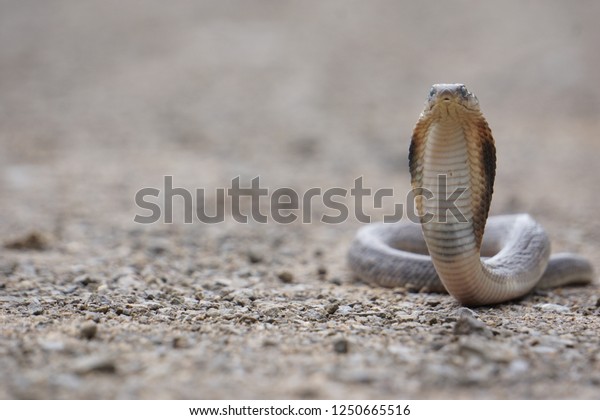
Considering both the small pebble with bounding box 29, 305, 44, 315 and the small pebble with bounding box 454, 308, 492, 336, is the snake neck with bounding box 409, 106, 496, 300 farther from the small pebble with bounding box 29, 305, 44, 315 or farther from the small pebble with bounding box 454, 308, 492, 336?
the small pebble with bounding box 29, 305, 44, 315

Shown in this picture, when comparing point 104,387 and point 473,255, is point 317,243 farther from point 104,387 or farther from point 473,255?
point 104,387

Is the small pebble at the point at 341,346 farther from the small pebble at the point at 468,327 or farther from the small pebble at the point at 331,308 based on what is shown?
the small pebble at the point at 331,308

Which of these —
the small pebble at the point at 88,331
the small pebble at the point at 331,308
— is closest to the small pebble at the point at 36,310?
the small pebble at the point at 88,331

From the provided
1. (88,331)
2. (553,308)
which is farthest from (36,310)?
(553,308)

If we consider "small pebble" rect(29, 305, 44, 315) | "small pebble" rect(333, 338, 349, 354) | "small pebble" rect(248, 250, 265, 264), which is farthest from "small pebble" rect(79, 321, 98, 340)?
"small pebble" rect(248, 250, 265, 264)

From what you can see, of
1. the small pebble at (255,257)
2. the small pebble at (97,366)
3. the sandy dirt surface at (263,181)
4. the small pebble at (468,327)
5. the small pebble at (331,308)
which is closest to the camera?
the small pebble at (97,366)

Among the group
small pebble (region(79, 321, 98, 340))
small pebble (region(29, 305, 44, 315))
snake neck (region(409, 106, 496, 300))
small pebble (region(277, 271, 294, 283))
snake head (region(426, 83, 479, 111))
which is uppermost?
snake head (region(426, 83, 479, 111))

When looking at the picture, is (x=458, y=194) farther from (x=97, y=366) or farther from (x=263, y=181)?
(x=263, y=181)
